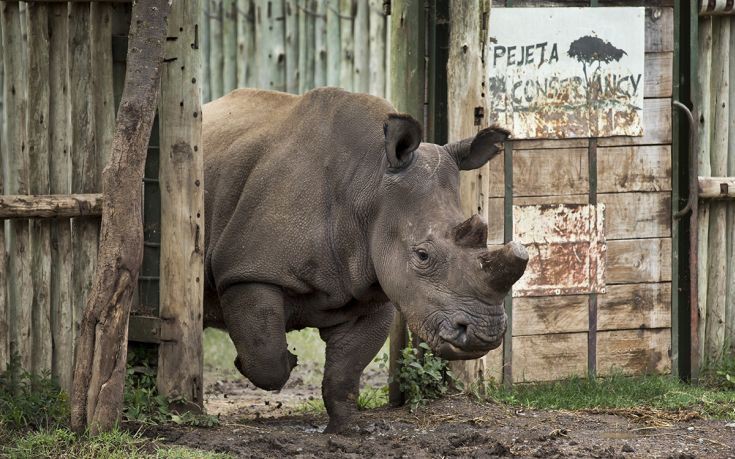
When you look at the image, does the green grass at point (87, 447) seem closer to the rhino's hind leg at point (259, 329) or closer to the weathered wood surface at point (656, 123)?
the rhino's hind leg at point (259, 329)

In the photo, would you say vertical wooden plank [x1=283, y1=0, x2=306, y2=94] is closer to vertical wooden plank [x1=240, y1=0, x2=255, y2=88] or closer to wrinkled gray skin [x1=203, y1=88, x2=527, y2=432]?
vertical wooden plank [x1=240, y1=0, x2=255, y2=88]

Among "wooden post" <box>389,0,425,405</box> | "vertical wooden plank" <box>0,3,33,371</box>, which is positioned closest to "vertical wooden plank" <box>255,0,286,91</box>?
"wooden post" <box>389,0,425,405</box>

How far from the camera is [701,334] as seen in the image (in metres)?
9.66

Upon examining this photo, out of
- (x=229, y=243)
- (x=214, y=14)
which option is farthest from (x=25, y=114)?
(x=214, y=14)

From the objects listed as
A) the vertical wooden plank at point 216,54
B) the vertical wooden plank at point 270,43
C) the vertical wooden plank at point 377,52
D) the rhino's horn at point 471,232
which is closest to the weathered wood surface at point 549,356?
the rhino's horn at point 471,232

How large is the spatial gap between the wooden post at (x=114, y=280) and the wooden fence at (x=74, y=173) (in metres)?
0.74

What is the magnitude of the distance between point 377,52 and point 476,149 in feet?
21.4

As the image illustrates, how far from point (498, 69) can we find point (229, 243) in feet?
7.84

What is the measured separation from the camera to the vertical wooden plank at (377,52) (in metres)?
13.8

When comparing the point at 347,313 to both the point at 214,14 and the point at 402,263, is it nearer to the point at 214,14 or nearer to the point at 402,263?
the point at 402,263

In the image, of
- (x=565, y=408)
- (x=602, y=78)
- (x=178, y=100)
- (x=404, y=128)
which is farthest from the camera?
(x=602, y=78)

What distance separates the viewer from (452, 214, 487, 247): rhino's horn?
6.80 meters

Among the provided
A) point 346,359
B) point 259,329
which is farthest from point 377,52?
point 259,329

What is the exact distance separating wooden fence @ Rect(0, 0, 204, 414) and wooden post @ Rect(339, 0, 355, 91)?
6275 millimetres
